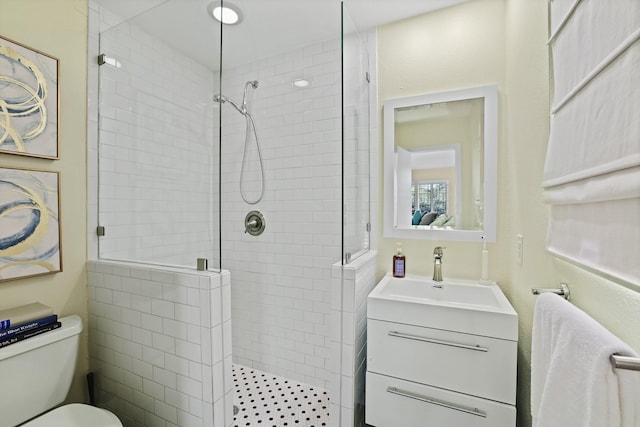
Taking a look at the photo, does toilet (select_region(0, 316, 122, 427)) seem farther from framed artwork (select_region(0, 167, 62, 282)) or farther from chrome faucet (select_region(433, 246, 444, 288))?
chrome faucet (select_region(433, 246, 444, 288))

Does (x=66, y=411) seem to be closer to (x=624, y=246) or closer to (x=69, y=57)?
Answer: (x=69, y=57)

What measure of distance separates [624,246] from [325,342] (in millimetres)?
1821

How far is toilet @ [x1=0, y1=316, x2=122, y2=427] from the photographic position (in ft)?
3.90

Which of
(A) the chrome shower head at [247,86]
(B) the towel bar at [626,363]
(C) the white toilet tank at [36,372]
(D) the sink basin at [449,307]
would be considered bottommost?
(C) the white toilet tank at [36,372]

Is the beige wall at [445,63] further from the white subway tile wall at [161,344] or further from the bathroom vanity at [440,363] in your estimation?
the white subway tile wall at [161,344]

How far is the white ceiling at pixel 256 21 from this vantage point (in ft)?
5.33

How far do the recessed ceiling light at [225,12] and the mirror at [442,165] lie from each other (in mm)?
Answer: 1076

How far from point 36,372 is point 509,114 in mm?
2688

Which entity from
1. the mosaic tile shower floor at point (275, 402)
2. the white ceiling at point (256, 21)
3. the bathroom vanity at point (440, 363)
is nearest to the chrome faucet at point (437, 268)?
the bathroom vanity at point (440, 363)

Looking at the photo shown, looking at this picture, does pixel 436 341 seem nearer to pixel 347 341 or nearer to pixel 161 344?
pixel 347 341

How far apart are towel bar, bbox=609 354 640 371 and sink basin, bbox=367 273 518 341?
31.5 inches

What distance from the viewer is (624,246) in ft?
1.86


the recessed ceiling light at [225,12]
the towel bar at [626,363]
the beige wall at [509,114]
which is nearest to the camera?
the towel bar at [626,363]

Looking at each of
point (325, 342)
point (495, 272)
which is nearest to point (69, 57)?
point (325, 342)
